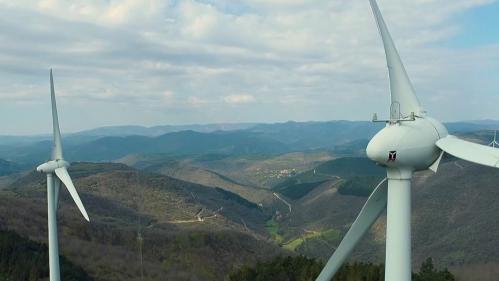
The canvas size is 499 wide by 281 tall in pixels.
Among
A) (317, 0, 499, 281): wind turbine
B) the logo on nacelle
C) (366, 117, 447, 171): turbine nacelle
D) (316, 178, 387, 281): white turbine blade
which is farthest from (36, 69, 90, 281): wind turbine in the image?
the logo on nacelle

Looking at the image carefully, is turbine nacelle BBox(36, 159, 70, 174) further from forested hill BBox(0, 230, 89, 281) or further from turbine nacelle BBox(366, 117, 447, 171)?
forested hill BBox(0, 230, 89, 281)

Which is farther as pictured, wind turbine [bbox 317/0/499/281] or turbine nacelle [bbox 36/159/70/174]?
turbine nacelle [bbox 36/159/70/174]

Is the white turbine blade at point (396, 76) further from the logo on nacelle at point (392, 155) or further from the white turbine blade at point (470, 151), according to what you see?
the logo on nacelle at point (392, 155)

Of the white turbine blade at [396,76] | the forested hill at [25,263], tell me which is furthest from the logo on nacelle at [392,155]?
the forested hill at [25,263]

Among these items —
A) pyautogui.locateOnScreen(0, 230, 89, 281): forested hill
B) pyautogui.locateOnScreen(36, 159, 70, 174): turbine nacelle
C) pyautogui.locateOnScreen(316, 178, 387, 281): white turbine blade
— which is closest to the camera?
pyautogui.locateOnScreen(316, 178, 387, 281): white turbine blade

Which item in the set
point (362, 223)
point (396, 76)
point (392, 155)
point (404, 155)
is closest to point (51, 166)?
point (362, 223)

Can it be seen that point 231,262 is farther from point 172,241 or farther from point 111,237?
point 111,237

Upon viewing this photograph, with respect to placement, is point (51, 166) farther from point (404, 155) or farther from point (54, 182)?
point (404, 155)
